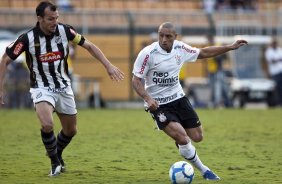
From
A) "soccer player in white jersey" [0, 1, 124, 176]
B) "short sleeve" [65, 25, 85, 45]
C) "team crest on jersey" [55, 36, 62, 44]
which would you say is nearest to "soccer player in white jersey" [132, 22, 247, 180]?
"soccer player in white jersey" [0, 1, 124, 176]

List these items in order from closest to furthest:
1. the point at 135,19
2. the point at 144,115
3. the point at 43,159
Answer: the point at 43,159 < the point at 144,115 < the point at 135,19

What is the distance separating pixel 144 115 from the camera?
24312 mm

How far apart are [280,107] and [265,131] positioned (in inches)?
408

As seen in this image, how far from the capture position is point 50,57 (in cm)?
1123

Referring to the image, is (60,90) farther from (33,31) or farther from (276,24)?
(276,24)

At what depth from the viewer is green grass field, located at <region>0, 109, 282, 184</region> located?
11000 mm

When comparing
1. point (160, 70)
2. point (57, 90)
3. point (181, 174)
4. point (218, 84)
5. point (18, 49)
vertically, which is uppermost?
point (18, 49)

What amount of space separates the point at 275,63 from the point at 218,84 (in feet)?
6.76

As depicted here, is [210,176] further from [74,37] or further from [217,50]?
[74,37]

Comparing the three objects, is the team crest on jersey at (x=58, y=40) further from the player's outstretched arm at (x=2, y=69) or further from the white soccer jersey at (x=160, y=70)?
the white soccer jersey at (x=160, y=70)

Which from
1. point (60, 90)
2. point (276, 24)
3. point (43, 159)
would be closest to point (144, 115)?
point (276, 24)

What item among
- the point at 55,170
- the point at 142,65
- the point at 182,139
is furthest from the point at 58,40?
the point at 182,139

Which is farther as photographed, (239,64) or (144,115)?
(239,64)

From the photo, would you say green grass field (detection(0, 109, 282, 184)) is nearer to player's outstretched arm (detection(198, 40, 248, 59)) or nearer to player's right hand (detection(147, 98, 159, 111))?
player's right hand (detection(147, 98, 159, 111))
